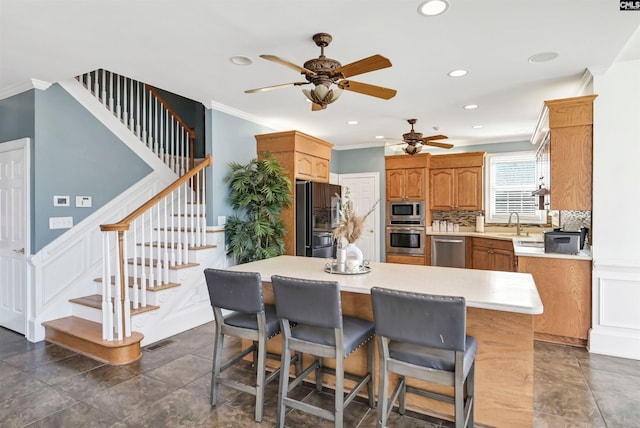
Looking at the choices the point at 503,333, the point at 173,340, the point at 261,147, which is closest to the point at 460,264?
the point at 261,147

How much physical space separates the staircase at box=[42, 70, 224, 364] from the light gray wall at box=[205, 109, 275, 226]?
0.12 meters

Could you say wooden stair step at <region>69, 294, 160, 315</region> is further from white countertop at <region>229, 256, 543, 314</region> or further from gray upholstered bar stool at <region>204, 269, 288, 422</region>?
gray upholstered bar stool at <region>204, 269, 288, 422</region>

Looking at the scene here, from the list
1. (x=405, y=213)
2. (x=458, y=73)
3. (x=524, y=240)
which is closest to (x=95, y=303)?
(x=458, y=73)

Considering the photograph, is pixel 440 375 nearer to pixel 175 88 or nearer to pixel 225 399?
pixel 225 399

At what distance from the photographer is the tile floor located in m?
2.22

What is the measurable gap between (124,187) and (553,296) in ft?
16.4

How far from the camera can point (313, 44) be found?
281cm

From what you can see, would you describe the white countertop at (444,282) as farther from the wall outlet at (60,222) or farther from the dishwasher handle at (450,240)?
the dishwasher handle at (450,240)

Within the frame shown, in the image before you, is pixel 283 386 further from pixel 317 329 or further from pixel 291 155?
pixel 291 155

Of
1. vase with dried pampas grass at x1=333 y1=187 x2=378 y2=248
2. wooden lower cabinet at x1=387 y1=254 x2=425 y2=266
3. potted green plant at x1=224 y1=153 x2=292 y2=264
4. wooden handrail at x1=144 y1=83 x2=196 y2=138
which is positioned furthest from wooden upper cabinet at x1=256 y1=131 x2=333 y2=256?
wooden lower cabinet at x1=387 y1=254 x2=425 y2=266

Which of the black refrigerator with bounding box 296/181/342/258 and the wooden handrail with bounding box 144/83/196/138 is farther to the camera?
the wooden handrail with bounding box 144/83/196/138

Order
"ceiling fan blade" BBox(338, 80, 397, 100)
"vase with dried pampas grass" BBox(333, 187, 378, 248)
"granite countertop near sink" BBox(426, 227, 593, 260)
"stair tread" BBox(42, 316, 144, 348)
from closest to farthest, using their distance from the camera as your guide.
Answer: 1. "vase with dried pampas grass" BBox(333, 187, 378, 248)
2. "ceiling fan blade" BBox(338, 80, 397, 100)
3. "stair tread" BBox(42, 316, 144, 348)
4. "granite countertop near sink" BBox(426, 227, 593, 260)

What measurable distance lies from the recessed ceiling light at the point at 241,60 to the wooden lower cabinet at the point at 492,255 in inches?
178

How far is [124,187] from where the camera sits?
14.3 ft
